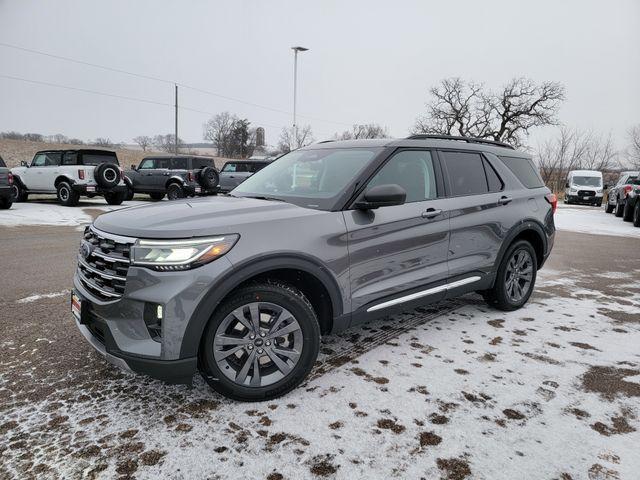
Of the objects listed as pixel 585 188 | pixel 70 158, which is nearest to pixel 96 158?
pixel 70 158

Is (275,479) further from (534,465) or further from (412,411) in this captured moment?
(534,465)

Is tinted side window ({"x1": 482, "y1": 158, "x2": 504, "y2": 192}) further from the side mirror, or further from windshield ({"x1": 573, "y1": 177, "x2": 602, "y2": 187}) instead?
windshield ({"x1": 573, "y1": 177, "x2": 602, "y2": 187})

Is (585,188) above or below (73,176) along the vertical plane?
above

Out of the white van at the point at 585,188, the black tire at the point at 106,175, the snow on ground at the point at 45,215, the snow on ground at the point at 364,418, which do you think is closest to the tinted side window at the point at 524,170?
the snow on ground at the point at 364,418

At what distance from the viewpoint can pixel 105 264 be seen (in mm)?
2631

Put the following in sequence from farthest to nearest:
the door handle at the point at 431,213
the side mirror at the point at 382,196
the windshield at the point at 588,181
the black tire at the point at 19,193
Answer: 1. the windshield at the point at 588,181
2. the black tire at the point at 19,193
3. the door handle at the point at 431,213
4. the side mirror at the point at 382,196

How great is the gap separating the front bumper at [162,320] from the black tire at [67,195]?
14.6 meters

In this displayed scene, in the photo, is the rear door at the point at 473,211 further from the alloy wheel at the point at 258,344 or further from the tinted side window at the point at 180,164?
the tinted side window at the point at 180,164

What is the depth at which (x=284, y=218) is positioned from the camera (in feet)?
9.43

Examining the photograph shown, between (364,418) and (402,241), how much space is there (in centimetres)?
137

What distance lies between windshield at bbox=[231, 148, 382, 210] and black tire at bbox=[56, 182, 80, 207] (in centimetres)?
1339

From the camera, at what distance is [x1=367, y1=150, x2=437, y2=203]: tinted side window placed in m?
3.50

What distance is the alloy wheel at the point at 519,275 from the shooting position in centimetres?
464

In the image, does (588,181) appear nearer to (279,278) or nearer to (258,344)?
(279,278)
